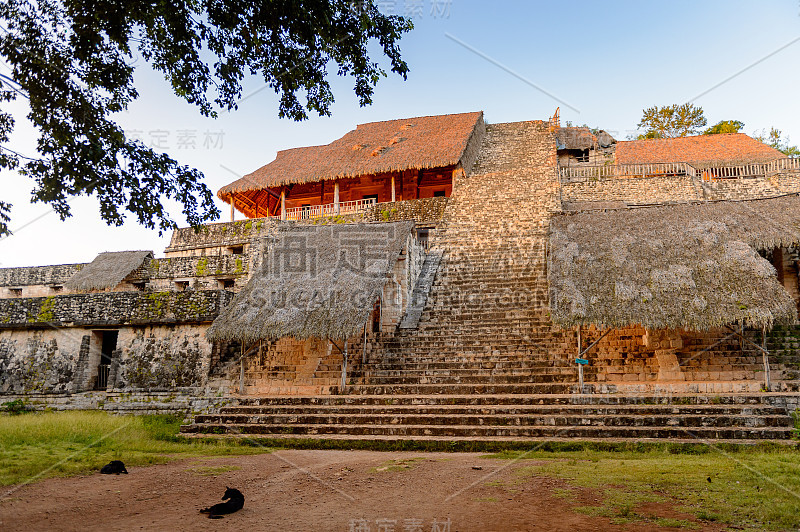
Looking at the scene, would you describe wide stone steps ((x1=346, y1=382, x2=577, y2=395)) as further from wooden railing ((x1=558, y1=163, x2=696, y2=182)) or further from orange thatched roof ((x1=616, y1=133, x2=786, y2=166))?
orange thatched roof ((x1=616, y1=133, x2=786, y2=166))

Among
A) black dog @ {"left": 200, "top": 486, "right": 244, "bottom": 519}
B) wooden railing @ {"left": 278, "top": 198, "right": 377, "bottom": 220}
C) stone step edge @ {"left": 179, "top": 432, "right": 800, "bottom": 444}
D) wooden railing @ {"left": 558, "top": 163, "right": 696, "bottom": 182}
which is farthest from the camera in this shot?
wooden railing @ {"left": 558, "top": 163, "right": 696, "bottom": 182}

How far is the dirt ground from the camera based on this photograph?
170 inches

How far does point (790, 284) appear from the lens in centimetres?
1165

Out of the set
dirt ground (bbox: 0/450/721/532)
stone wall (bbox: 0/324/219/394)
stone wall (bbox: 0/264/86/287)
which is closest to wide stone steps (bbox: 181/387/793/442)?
dirt ground (bbox: 0/450/721/532)

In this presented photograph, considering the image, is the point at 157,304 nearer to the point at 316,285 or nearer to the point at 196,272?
the point at 196,272

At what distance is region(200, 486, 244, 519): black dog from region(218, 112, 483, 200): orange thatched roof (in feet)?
47.6

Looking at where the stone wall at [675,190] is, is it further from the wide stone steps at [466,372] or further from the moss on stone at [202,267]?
the moss on stone at [202,267]

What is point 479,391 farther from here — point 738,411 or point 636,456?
point 738,411

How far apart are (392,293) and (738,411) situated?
22.1ft

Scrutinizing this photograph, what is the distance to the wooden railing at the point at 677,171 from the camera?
18.2m

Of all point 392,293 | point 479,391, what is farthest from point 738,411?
point 392,293

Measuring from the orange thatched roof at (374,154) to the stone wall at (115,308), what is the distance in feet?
24.0

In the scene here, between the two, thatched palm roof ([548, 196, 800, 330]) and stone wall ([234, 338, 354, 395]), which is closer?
thatched palm roof ([548, 196, 800, 330])

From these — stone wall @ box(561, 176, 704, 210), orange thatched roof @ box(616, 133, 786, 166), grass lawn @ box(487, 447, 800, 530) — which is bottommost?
grass lawn @ box(487, 447, 800, 530)
